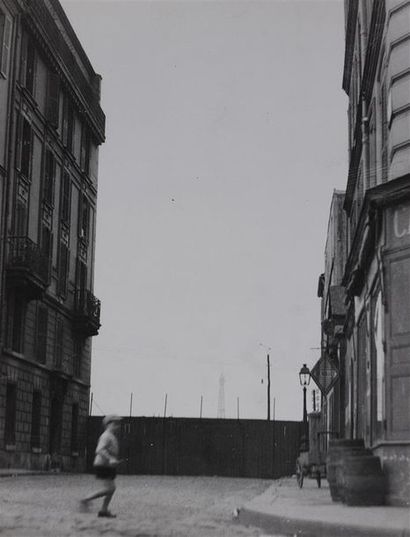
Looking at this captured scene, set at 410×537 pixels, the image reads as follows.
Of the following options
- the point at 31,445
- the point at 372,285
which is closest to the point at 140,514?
the point at 372,285

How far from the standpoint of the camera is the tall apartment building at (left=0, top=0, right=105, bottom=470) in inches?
1204

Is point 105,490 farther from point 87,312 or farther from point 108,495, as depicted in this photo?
point 87,312

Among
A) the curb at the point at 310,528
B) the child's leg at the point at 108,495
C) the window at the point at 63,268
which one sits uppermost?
the window at the point at 63,268

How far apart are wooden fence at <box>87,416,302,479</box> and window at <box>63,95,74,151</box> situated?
40.1 ft

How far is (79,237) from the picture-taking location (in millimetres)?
39781

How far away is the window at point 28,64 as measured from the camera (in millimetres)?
32441

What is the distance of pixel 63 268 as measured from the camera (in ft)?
122

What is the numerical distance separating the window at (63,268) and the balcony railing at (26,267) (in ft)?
14.5

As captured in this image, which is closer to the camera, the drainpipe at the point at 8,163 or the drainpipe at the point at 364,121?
the drainpipe at the point at 364,121

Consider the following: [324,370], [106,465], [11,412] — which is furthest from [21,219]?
[106,465]

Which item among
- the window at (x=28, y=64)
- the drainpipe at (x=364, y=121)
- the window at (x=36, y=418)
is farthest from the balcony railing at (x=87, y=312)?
the drainpipe at (x=364, y=121)

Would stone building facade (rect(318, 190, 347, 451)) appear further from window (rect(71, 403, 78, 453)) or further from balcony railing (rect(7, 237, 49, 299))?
window (rect(71, 403, 78, 453))

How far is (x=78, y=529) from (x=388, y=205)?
21.2 feet

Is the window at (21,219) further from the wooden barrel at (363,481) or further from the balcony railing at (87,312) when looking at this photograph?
the wooden barrel at (363,481)
